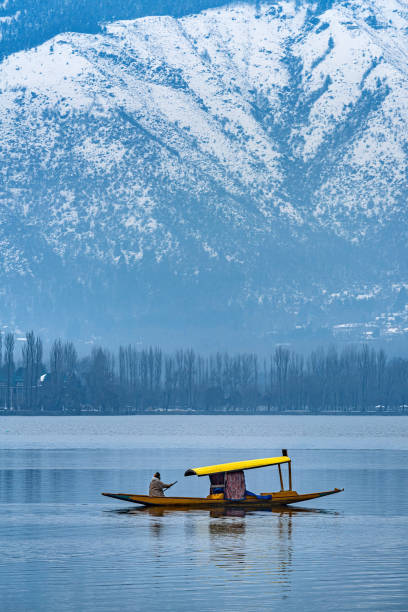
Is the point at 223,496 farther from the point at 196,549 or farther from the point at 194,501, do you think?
the point at 196,549

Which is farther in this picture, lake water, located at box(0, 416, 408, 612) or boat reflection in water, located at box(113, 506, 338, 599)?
boat reflection in water, located at box(113, 506, 338, 599)

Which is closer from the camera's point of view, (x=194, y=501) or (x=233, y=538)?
(x=233, y=538)

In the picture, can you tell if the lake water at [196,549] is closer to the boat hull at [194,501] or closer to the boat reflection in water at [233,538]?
the boat reflection in water at [233,538]

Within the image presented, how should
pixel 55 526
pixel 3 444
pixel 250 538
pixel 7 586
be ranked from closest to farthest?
pixel 7 586, pixel 250 538, pixel 55 526, pixel 3 444

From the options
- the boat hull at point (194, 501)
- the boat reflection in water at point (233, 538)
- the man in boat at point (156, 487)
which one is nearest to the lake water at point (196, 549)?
the boat reflection in water at point (233, 538)

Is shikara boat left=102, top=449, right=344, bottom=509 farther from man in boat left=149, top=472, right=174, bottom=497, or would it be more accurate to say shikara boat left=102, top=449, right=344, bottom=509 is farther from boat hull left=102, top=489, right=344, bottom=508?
man in boat left=149, top=472, right=174, bottom=497

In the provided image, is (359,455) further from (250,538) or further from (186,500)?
(250,538)

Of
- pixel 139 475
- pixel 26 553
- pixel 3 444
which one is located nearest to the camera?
pixel 26 553

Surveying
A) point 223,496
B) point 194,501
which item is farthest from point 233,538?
point 194,501

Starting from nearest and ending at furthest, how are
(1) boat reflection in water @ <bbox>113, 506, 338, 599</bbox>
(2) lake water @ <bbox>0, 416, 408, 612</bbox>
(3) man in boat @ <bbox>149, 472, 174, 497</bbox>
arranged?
1. (2) lake water @ <bbox>0, 416, 408, 612</bbox>
2. (1) boat reflection in water @ <bbox>113, 506, 338, 599</bbox>
3. (3) man in boat @ <bbox>149, 472, 174, 497</bbox>

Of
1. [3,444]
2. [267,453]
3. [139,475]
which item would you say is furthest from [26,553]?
[3,444]

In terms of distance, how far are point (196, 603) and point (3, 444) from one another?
422 feet

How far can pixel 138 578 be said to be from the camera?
43.1 meters

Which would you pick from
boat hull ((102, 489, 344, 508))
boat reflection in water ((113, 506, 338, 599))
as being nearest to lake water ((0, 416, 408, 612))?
boat reflection in water ((113, 506, 338, 599))
